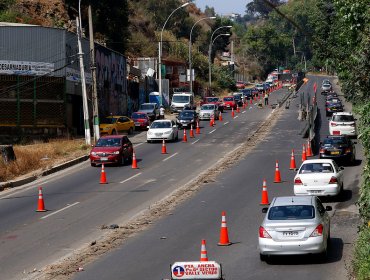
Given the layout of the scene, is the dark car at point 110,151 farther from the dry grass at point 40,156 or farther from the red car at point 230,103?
the red car at point 230,103

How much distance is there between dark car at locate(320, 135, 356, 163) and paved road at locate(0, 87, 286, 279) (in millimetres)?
5734

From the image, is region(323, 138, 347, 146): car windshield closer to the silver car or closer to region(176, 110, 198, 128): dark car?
the silver car

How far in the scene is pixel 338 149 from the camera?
3884 cm

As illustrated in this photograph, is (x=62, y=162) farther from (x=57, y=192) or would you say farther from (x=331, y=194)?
(x=331, y=194)

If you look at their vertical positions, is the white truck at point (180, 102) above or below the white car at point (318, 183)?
above

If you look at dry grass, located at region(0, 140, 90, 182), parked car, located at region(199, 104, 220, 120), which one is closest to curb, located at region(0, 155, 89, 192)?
dry grass, located at region(0, 140, 90, 182)

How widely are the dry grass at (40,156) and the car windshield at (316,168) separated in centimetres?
1485

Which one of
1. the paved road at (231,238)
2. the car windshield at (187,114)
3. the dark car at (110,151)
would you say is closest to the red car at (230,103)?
the car windshield at (187,114)

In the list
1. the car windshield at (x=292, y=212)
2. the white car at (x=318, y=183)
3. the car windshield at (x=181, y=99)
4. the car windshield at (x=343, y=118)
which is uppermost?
the car windshield at (x=181, y=99)

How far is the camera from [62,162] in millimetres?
43312

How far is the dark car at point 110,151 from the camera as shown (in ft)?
136

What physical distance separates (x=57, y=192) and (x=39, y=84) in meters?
23.8

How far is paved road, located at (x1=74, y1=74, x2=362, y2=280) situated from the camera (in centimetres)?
1828

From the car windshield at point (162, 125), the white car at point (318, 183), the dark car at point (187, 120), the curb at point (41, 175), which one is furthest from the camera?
the dark car at point (187, 120)
